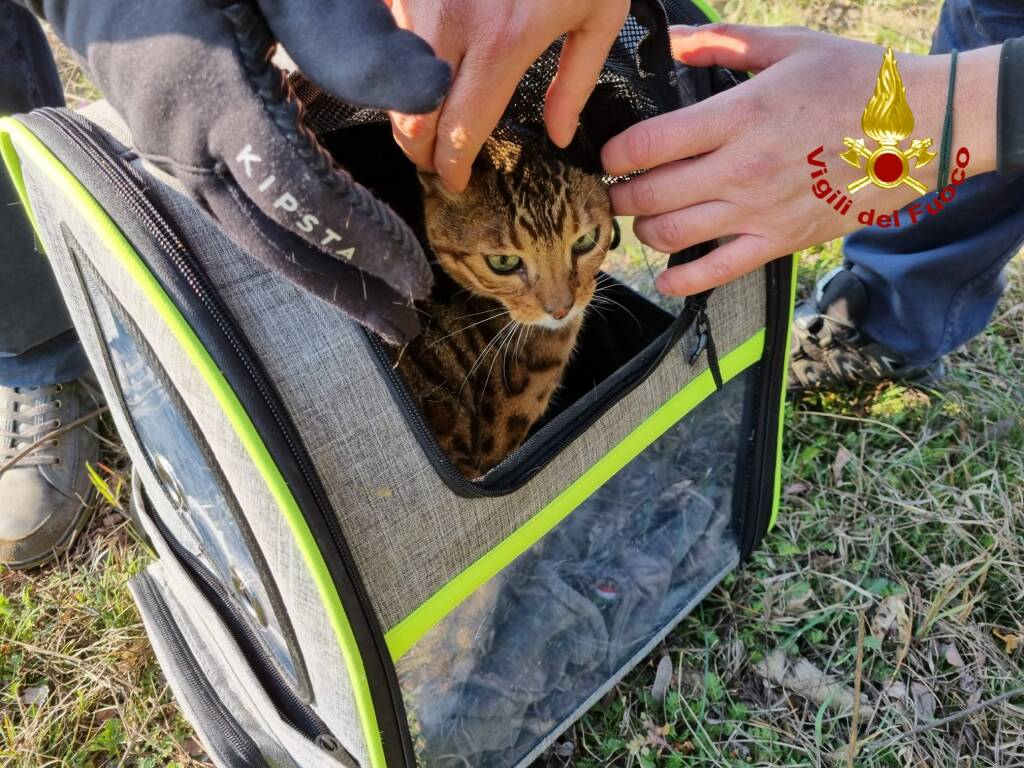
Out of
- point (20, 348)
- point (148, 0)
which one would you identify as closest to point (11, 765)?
point (20, 348)

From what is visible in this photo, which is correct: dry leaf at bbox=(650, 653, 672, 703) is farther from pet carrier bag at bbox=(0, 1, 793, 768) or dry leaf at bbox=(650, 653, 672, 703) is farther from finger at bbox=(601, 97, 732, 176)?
finger at bbox=(601, 97, 732, 176)

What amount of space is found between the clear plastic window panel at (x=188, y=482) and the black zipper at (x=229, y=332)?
117mm

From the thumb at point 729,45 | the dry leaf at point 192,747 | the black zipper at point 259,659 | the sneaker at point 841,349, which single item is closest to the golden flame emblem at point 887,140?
the thumb at point 729,45

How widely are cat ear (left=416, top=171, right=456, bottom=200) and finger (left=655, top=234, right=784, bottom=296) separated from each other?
33 centimetres

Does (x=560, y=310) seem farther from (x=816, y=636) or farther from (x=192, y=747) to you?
(x=192, y=747)

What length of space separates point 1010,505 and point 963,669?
14.4 inches

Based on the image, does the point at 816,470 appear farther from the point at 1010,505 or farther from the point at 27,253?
the point at 27,253

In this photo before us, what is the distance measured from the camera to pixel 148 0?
622 mm

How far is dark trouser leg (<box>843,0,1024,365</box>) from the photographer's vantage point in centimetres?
140

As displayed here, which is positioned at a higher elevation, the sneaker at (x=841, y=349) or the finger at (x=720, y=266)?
the finger at (x=720, y=266)

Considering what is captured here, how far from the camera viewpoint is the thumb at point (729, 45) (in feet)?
3.56

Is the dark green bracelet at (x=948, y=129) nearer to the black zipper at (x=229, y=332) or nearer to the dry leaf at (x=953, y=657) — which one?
the dry leaf at (x=953, y=657)

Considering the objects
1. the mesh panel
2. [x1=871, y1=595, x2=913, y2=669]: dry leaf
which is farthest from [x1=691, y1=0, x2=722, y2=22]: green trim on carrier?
[x1=871, y1=595, x2=913, y2=669]: dry leaf

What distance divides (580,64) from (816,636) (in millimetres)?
1105
